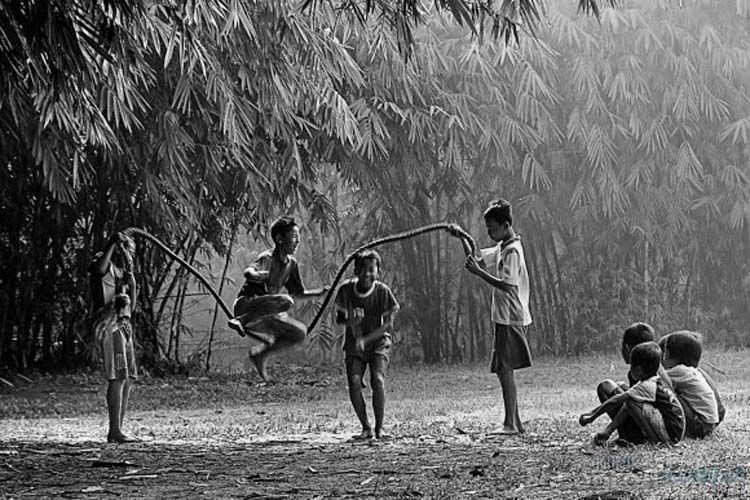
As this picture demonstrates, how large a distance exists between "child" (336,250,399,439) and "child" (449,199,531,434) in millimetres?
585

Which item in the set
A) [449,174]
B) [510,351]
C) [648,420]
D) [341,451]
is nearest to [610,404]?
[648,420]

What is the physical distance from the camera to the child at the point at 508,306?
21.2 ft

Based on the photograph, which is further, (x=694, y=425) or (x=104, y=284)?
(x=104, y=284)

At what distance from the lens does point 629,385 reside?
19.7 ft

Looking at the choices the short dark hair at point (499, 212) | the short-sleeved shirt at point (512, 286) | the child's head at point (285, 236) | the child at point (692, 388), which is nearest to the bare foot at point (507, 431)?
the short-sleeved shirt at point (512, 286)

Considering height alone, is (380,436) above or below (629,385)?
below

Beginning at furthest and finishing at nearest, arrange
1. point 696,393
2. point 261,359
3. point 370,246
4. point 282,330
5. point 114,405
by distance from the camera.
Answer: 1. point 114,405
2. point 696,393
3. point 370,246
4. point 261,359
5. point 282,330

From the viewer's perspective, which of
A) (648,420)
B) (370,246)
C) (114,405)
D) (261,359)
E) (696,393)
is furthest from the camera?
(114,405)

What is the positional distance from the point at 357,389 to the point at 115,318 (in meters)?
1.40

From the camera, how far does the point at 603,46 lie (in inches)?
470

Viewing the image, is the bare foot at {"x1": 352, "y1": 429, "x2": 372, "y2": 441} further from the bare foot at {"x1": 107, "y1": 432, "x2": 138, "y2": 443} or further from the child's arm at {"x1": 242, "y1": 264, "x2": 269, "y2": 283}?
the child's arm at {"x1": 242, "y1": 264, "x2": 269, "y2": 283}

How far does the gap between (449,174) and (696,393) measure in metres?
6.27

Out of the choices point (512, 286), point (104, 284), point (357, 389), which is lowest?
point (357, 389)

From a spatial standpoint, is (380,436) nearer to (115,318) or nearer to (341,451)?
(341,451)
